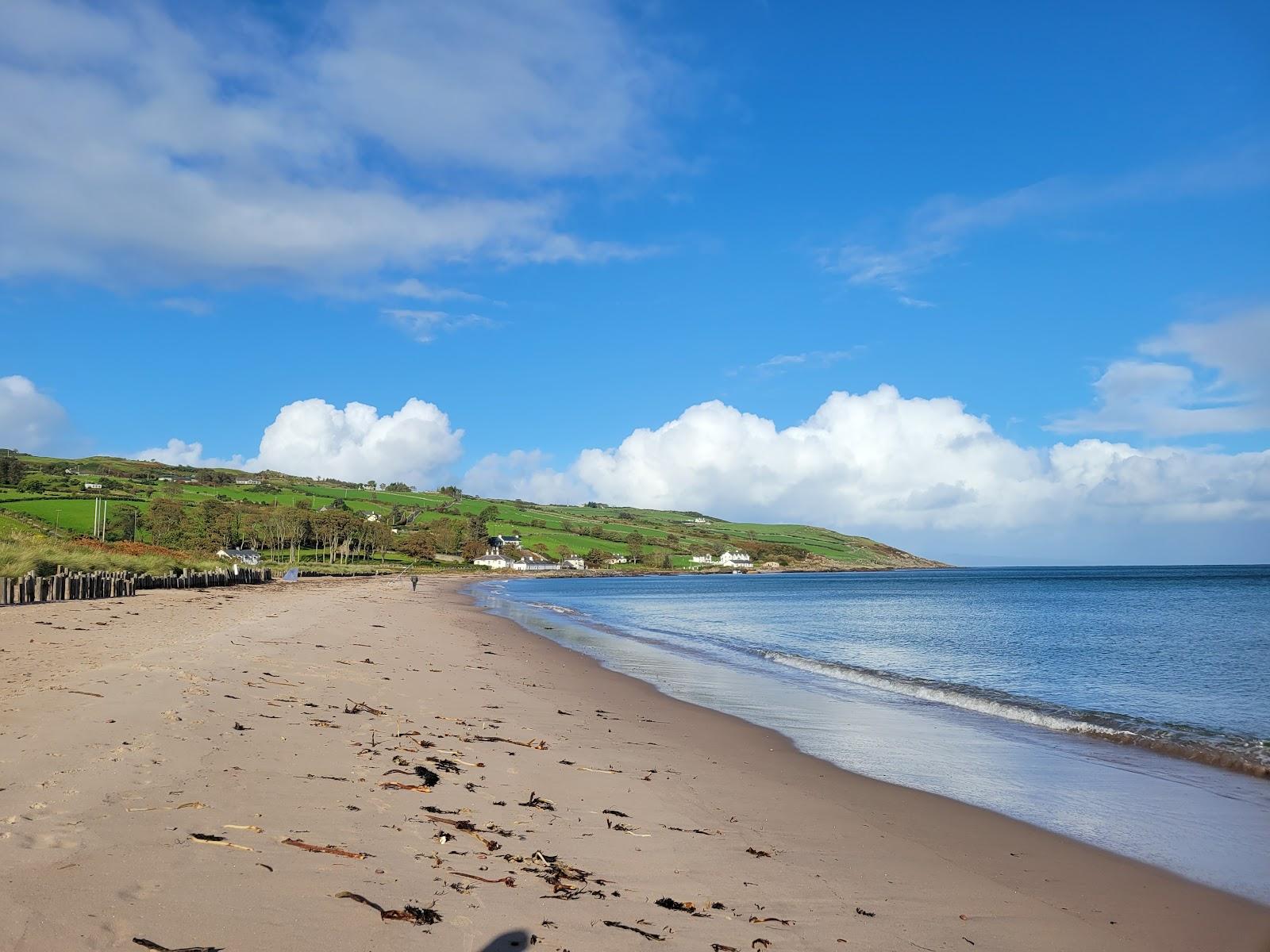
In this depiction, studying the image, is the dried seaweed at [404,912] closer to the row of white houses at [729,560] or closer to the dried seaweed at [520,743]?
the dried seaweed at [520,743]

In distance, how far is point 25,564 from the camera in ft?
84.4

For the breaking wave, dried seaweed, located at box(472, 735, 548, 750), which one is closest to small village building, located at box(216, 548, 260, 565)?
the breaking wave

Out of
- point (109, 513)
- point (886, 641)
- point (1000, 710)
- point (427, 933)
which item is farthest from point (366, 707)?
point (109, 513)

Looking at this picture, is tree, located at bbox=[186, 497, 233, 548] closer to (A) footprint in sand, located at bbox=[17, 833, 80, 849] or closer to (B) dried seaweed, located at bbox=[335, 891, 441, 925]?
(A) footprint in sand, located at bbox=[17, 833, 80, 849]

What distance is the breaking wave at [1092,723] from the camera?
11828mm

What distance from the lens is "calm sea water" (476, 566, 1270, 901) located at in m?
8.54

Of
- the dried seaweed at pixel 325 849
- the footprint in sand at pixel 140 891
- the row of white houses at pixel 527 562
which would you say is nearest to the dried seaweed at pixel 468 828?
the dried seaweed at pixel 325 849

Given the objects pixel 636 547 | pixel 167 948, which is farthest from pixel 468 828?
pixel 636 547

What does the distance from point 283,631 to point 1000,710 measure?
16422mm

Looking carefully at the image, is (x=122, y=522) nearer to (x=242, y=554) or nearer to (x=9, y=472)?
(x=242, y=554)

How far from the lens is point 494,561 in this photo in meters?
150

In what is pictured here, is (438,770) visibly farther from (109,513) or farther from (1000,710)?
(109,513)

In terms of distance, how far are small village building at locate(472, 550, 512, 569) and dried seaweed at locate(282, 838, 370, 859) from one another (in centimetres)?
14411

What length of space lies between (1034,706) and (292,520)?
106 metres
